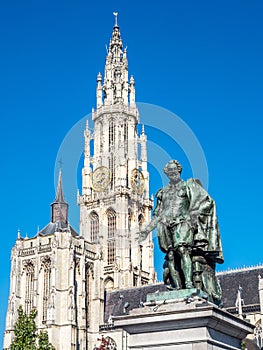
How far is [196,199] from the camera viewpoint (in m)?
9.15

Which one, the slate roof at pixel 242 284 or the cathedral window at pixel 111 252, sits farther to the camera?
the cathedral window at pixel 111 252

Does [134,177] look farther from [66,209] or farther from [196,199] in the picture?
[196,199]

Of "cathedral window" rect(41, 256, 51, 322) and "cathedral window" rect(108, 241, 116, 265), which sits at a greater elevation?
"cathedral window" rect(108, 241, 116, 265)

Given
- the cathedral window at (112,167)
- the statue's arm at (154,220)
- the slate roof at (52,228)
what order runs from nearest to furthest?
1. the statue's arm at (154,220)
2. the slate roof at (52,228)
3. the cathedral window at (112,167)

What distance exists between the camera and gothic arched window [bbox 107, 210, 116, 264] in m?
75.6

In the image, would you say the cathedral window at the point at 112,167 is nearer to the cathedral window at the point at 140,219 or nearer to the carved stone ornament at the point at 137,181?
the carved stone ornament at the point at 137,181

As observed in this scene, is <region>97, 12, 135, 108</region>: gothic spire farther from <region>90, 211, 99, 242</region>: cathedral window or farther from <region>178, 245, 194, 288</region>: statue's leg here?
<region>178, 245, 194, 288</region>: statue's leg

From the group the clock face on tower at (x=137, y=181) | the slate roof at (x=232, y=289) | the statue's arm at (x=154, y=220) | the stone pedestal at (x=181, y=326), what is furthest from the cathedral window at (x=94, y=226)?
the stone pedestal at (x=181, y=326)

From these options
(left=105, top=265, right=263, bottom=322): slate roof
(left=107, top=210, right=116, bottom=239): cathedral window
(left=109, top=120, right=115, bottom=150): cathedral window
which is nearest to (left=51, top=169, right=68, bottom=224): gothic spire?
(left=107, top=210, right=116, bottom=239): cathedral window

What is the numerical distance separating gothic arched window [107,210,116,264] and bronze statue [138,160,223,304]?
2620 inches

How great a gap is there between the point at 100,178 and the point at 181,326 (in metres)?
72.7

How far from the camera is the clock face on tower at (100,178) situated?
262ft

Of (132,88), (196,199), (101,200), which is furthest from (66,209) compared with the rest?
(196,199)

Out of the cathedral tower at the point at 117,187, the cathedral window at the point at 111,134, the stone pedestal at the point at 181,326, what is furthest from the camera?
the cathedral window at the point at 111,134
